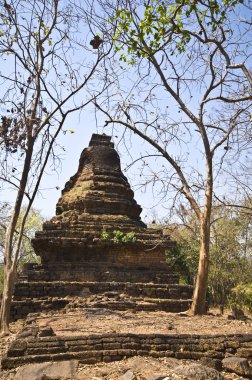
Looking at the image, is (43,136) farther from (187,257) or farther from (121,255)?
(187,257)

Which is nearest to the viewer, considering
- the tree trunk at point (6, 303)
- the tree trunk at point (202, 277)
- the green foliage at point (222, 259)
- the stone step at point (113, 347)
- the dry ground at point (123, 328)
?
the dry ground at point (123, 328)

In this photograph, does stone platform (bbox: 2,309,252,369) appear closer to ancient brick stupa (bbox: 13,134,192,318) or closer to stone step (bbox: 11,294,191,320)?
stone step (bbox: 11,294,191,320)

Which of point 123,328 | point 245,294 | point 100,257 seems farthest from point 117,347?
point 245,294

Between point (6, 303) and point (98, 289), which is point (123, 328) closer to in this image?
point (6, 303)

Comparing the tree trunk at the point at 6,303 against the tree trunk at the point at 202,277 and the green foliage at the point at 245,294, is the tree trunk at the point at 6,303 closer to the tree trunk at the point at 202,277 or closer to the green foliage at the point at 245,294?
the tree trunk at the point at 202,277

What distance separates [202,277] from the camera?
10.5 m

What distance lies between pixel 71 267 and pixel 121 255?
1.79 metres

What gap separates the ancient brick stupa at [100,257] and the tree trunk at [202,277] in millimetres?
1245

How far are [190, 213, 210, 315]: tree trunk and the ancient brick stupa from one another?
4.08 feet

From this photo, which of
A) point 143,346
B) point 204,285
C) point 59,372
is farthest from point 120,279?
point 59,372

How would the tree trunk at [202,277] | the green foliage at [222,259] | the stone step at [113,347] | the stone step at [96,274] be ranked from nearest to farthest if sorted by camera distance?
1. the stone step at [113,347]
2. the tree trunk at [202,277]
3. the stone step at [96,274]
4. the green foliage at [222,259]

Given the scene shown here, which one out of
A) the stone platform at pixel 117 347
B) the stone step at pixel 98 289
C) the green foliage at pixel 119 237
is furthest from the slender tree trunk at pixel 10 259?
the green foliage at pixel 119 237

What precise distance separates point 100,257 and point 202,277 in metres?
3.98

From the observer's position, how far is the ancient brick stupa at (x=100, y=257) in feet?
36.9
